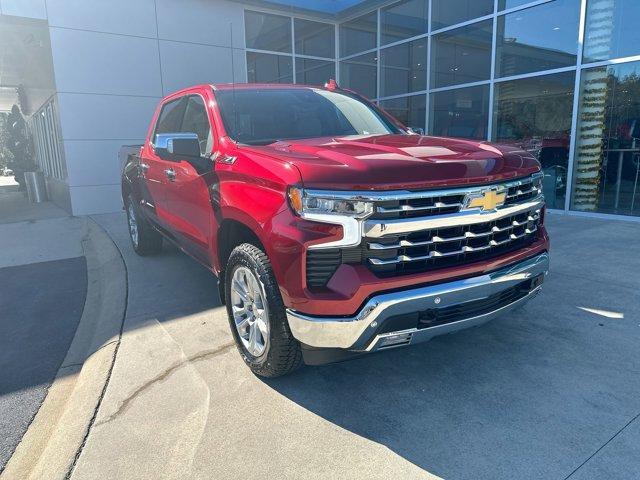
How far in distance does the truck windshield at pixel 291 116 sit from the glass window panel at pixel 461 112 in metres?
6.37

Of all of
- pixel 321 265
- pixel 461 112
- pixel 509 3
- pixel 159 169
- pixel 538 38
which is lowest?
pixel 321 265

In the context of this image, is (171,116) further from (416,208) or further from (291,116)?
(416,208)

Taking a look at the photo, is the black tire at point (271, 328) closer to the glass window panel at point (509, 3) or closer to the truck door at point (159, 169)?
the truck door at point (159, 169)

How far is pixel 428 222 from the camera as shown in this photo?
2441 mm

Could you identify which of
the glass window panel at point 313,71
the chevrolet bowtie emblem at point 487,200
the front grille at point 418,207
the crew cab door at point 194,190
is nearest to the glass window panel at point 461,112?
the glass window panel at point 313,71

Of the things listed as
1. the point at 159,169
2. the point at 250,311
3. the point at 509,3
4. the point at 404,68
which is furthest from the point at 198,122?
the point at 404,68

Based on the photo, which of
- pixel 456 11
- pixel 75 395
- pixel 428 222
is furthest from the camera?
pixel 456 11

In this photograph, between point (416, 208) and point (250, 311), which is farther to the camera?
point (250, 311)

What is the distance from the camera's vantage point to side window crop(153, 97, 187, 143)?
457cm

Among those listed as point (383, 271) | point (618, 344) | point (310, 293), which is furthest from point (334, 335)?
point (618, 344)

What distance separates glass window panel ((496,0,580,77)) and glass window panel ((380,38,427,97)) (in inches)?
85.6

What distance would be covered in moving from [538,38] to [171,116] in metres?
7.35

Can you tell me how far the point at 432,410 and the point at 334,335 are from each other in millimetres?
755

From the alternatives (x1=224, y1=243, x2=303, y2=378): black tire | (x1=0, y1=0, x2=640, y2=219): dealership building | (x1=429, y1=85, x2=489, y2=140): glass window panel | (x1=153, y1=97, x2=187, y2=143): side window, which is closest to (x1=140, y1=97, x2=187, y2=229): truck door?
(x1=153, y1=97, x2=187, y2=143): side window
